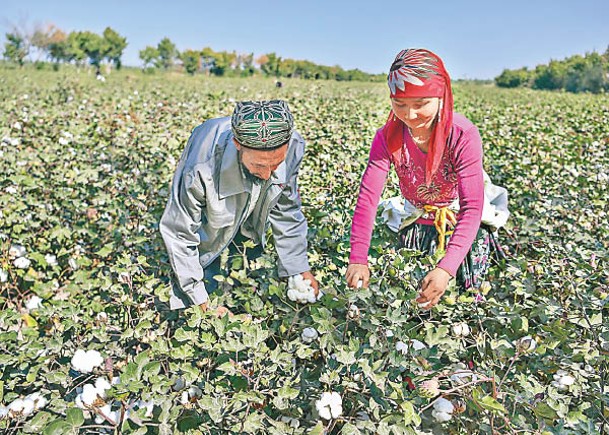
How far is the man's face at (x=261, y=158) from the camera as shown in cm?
145

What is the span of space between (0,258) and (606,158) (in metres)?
4.08

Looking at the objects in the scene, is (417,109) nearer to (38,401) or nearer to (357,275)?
(357,275)

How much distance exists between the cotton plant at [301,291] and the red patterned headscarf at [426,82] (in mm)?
539

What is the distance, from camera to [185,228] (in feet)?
5.37

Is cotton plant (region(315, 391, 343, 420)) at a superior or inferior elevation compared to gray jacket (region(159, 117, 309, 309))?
inferior

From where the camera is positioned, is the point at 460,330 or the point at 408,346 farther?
the point at 460,330

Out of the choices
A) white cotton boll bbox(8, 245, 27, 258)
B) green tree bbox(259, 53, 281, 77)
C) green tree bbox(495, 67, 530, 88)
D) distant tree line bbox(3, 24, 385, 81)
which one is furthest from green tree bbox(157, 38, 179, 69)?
white cotton boll bbox(8, 245, 27, 258)

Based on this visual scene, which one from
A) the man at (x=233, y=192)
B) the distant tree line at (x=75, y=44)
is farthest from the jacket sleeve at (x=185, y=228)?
the distant tree line at (x=75, y=44)

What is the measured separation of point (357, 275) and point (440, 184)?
1.39 feet

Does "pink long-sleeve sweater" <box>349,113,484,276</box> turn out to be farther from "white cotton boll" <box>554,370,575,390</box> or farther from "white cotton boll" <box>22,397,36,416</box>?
"white cotton boll" <box>22,397,36,416</box>

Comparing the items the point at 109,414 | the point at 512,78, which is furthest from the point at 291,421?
the point at 512,78

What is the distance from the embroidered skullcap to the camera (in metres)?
1.41

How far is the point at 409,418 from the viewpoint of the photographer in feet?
3.83

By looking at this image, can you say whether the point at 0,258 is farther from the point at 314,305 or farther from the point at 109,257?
the point at 314,305
